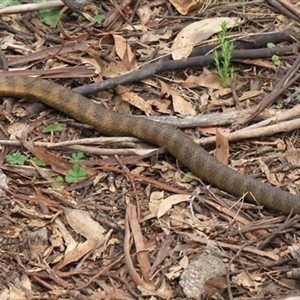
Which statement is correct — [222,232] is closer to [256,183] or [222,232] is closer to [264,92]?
[256,183]

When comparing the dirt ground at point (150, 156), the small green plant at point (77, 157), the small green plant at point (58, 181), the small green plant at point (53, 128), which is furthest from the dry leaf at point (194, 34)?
the small green plant at point (58, 181)

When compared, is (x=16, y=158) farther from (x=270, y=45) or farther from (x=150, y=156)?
(x=270, y=45)

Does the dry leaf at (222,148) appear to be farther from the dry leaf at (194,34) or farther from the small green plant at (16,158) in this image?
the small green plant at (16,158)

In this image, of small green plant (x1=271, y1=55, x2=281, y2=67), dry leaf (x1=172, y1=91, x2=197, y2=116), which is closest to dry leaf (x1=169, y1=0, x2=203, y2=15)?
small green plant (x1=271, y1=55, x2=281, y2=67)

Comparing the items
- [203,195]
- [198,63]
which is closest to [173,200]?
[203,195]

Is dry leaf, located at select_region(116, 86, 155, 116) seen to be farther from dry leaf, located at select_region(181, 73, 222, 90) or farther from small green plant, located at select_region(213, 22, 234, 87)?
small green plant, located at select_region(213, 22, 234, 87)

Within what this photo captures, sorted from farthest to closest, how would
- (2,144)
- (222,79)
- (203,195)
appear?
1. (222,79)
2. (2,144)
3. (203,195)

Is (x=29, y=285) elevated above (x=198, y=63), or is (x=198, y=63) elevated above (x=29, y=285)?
(x=198, y=63)
